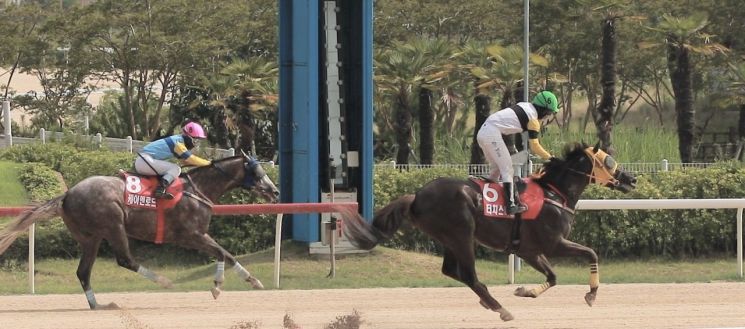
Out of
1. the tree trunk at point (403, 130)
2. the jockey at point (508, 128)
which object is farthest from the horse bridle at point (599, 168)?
the tree trunk at point (403, 130)

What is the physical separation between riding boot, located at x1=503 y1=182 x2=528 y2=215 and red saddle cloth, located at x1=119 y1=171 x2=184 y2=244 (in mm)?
2753

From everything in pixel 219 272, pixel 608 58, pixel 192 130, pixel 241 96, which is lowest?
pixel 219 272

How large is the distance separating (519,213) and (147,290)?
4079 mm

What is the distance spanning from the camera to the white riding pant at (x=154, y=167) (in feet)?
31.5

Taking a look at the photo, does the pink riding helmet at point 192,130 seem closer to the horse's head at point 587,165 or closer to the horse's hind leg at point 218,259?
the horse's hind leg at point 218,259

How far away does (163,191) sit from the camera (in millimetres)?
9531

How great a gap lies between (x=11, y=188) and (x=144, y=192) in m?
9.42

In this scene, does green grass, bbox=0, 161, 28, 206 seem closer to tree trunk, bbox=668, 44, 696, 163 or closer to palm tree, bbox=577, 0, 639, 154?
palm tree, bbox=577, 0, 639, 154

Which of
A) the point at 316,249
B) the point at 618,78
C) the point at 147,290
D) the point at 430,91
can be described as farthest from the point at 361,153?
the point at 618,78

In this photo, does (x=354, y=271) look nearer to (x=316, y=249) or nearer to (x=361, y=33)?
(x=316, y=249)

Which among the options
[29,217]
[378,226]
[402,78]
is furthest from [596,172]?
[402,78]

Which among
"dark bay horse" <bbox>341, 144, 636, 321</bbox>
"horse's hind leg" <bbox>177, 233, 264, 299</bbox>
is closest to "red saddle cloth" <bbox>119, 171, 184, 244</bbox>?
"horse's hind leg" <bbox>177, 233, 264, 299</bbox>

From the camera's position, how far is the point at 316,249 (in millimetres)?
13719

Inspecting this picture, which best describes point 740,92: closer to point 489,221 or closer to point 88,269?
point 489,221
